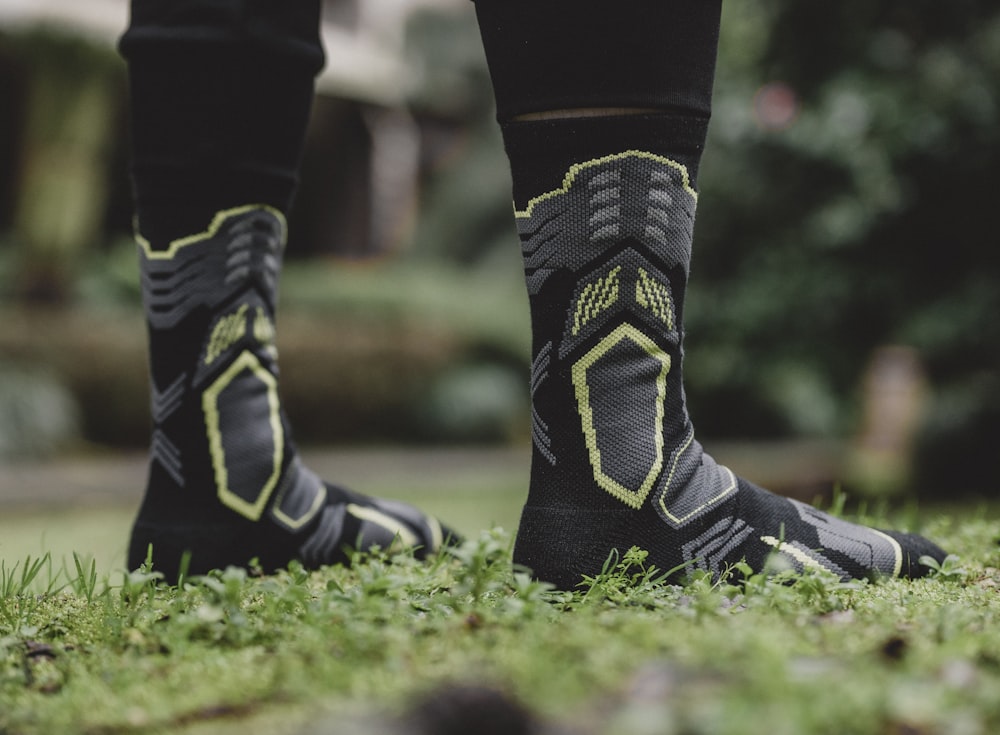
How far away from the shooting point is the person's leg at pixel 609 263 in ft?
4.54

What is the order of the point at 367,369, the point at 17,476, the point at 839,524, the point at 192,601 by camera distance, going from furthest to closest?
the point at 367,369, the point at 17,476, the point at 839,524, the point at 192,601

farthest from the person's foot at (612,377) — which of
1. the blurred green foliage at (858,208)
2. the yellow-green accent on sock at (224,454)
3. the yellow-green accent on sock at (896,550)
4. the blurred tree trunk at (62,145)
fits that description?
the blurred tree trunk at (62,145)

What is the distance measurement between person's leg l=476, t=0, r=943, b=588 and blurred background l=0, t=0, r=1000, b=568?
4.23m

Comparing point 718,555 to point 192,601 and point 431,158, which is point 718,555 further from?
point 431,158

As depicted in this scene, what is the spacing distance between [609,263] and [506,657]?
0.60 meters

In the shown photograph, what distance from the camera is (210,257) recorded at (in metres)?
1.78

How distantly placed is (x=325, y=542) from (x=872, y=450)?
299 inches

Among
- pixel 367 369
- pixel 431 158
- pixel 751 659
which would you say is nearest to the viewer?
pixel 751 659

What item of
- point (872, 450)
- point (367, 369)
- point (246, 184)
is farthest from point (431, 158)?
point (246, 184)

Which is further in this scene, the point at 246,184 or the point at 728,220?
the point at 728,220

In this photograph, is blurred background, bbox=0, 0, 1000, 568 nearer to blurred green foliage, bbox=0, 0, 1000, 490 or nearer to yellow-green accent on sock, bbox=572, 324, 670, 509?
blurred green foliage, bbox=0, 0, 1000, 490

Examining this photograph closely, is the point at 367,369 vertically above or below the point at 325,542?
below

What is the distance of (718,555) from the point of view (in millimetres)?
1507

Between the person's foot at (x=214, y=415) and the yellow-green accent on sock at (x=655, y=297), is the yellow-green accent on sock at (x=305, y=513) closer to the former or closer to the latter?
the person's foot at (x=214, y=415)
